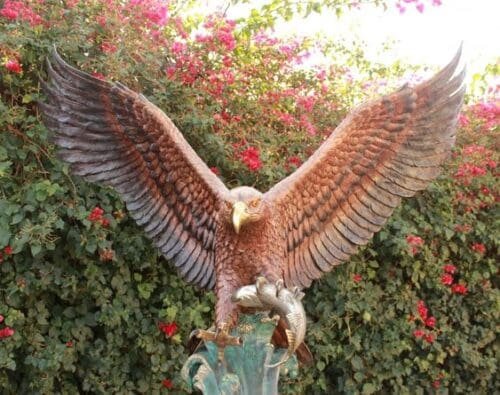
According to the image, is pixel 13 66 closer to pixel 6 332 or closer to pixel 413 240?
pixel 6 332

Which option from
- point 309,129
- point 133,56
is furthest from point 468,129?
point 133,56

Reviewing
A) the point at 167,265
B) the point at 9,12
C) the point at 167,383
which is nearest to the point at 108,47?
the point at 9,12

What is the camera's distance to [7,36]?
2.69 metres

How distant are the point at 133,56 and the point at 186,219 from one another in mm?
1114

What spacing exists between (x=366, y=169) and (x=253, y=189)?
0.43m

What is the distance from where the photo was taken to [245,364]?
A: 2.08 metres

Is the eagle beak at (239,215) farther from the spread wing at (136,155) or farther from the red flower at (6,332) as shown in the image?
the red flower at (6,332)

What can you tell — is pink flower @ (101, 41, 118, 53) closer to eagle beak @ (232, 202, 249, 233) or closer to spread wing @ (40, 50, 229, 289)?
spread wing @ (40, 50, 229, 289)

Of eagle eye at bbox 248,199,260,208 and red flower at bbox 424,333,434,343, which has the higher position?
eagle eye at bbox 248,199,260,208

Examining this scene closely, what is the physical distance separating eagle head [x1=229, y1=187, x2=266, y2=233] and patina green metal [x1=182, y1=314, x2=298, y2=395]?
1.07 ft

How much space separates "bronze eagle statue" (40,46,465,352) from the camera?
2.20m

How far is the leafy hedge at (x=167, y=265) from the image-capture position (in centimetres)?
278

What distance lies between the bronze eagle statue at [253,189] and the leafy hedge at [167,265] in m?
0.49

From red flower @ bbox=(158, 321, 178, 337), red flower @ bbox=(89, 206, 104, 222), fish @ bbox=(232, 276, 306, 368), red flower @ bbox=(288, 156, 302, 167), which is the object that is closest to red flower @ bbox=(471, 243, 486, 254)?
red flower @ bbox=(288, 156, 302, 167)
